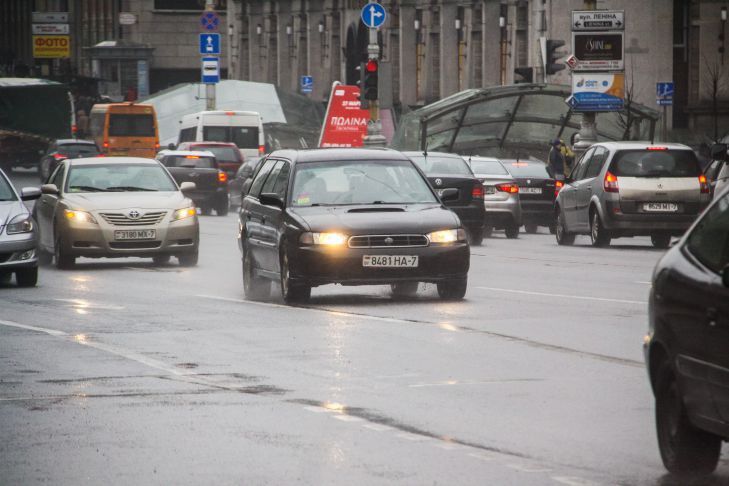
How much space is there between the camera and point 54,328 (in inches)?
611

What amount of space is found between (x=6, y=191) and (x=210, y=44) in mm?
38404

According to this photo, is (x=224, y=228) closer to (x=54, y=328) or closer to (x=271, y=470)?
(x=54, y=328)

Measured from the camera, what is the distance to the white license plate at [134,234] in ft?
78.4

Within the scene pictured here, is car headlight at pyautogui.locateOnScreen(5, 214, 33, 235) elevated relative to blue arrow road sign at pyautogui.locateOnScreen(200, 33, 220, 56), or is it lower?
lower

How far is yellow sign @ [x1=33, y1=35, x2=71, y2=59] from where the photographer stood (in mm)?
95875

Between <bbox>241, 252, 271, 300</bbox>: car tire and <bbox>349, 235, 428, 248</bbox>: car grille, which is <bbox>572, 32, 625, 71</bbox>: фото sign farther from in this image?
<bbox>349, 235, 428, 248</bbox>: car grille

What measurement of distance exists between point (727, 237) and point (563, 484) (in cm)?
119

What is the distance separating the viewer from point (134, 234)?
23969 mm

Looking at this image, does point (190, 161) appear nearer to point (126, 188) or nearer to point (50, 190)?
point (126, 188)

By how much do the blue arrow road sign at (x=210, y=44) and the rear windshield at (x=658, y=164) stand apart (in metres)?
31.6

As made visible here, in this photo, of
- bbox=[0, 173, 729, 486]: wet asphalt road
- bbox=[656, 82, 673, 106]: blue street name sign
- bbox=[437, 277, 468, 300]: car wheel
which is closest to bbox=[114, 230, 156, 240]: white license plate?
bbox=[0, 173, 729, 486]: wet asphalt road

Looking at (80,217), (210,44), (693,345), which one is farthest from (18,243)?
(210,44)

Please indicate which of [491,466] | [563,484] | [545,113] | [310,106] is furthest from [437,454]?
[310,106]

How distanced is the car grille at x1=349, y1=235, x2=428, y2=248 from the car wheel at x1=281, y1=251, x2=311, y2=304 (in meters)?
0.67
